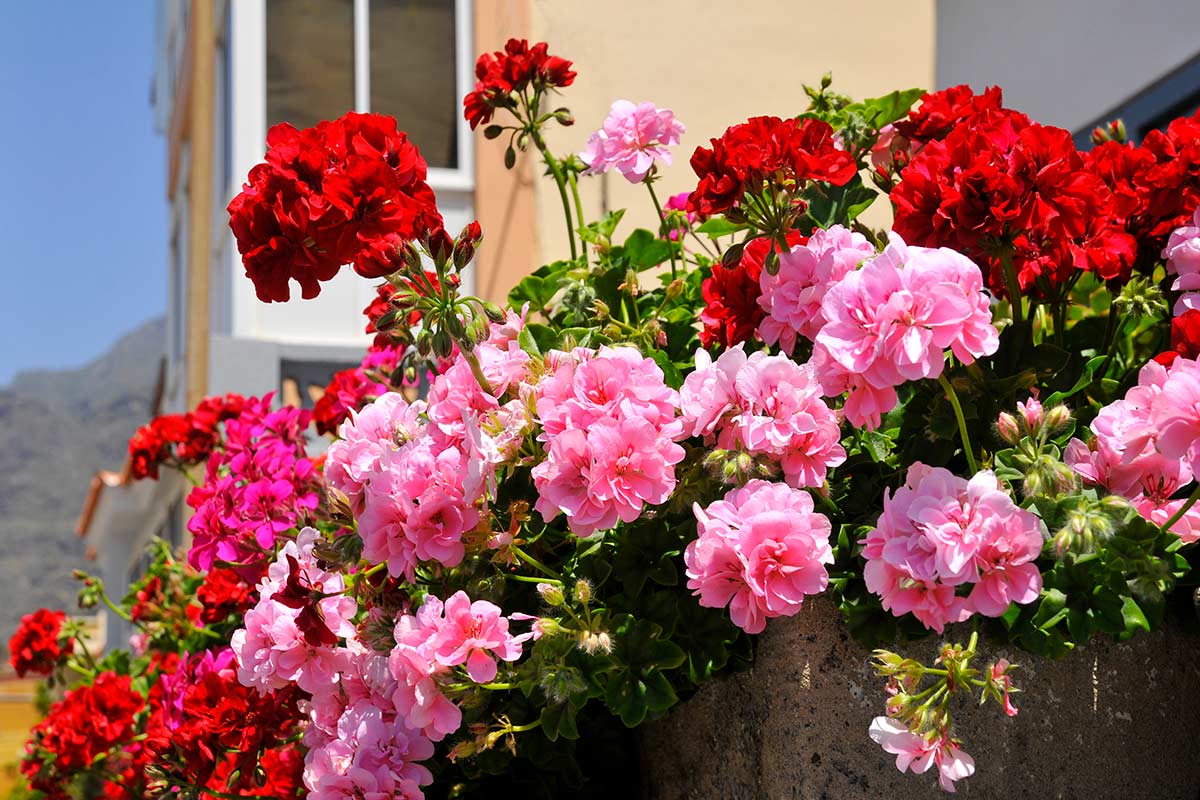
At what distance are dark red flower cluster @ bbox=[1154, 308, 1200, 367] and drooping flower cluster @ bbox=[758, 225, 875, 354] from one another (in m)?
0.30

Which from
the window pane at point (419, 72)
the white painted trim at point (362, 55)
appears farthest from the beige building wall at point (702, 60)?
the white painted trim at point (362, 55)

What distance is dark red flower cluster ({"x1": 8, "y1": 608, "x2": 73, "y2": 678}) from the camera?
2.79 meters

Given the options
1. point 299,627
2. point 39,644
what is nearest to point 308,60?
point 39,644

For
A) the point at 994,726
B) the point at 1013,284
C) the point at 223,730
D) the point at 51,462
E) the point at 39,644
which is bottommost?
the point at 51,462

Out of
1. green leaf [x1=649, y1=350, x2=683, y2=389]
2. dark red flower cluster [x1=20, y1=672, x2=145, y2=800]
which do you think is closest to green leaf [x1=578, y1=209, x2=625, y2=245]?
green leaf [x1=649, y1=350, x2=683, y2=389]

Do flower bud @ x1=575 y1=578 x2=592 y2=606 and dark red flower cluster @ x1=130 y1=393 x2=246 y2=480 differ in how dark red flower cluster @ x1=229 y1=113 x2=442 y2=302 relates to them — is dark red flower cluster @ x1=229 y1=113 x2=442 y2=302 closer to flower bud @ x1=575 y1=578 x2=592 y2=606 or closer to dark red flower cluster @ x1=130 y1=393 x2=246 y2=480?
flower bud @ x1=575 y1=578 x2=592 y2=606

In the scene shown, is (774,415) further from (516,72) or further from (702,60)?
(702,60)

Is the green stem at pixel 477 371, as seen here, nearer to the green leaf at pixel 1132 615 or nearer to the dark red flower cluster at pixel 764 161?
the dark red flower cluster at pixel 764 161

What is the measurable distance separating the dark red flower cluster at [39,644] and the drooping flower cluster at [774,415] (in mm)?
2114

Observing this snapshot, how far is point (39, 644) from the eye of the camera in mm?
2785

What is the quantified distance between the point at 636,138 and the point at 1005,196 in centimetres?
67

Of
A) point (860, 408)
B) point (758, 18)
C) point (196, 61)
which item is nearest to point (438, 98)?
point (196, 61)

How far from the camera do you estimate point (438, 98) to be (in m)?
6.25

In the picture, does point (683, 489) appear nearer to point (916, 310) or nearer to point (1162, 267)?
point (916, 310)
